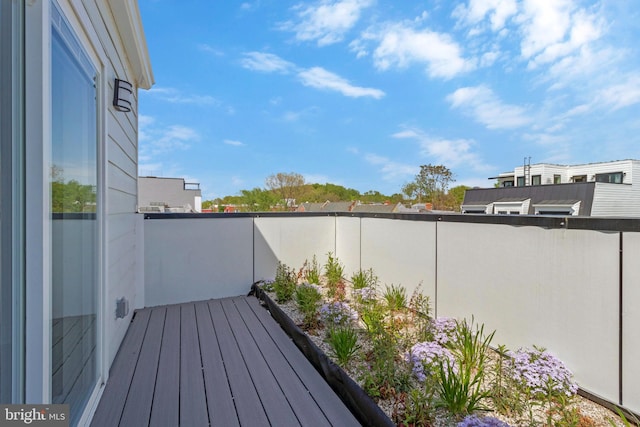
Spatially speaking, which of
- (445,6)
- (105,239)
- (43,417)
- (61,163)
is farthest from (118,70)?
(445,6)

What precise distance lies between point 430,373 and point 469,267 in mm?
1091

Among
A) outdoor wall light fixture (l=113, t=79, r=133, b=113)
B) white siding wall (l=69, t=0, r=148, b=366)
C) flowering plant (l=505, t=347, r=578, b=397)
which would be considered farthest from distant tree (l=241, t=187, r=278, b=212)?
flowering plant (l=505, t=347, r=578, b=397)

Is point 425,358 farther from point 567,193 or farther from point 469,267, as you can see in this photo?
point 567,193

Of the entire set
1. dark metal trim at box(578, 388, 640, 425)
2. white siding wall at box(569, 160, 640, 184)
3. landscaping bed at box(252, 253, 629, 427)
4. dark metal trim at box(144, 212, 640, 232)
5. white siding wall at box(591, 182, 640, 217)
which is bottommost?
dark metal trim at box(578, 388, 640, 425)

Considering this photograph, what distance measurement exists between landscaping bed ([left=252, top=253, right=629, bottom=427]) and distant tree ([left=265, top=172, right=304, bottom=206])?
2126 cm

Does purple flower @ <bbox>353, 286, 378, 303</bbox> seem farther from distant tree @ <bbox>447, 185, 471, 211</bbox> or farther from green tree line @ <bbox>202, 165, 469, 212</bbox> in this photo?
distant tree @ <bbox>447, 185, 471, 211</bbox>

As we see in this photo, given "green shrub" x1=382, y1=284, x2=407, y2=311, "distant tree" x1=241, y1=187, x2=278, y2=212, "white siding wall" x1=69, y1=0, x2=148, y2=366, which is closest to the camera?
"white siding wall" x1=69, y1=0, x2=148, y2=366

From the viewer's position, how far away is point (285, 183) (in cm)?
2477

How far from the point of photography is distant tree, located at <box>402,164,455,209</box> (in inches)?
928

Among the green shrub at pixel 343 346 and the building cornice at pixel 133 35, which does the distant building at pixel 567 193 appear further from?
the building cornice at pixel 133 35

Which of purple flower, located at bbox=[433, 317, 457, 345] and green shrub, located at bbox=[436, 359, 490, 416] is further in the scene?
purple flower, located at bbox=[433, 317, 457, 345]

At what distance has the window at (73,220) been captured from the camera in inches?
49.6

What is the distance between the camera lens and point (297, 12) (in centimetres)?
726

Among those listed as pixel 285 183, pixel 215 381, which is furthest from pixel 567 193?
pixel 285 183
